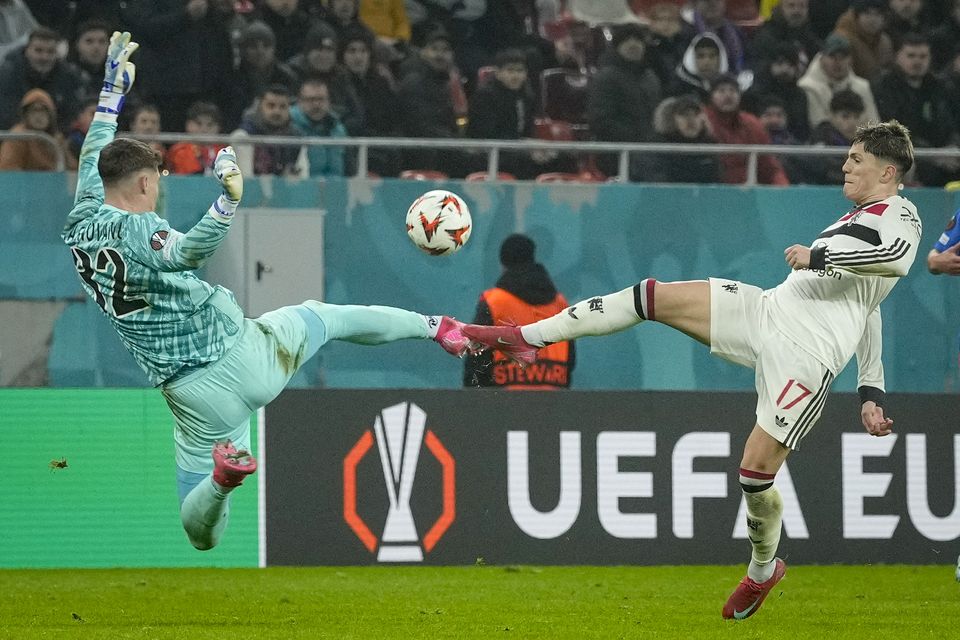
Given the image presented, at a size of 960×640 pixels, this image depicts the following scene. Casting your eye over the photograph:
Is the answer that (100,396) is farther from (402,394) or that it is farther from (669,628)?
(669,628)

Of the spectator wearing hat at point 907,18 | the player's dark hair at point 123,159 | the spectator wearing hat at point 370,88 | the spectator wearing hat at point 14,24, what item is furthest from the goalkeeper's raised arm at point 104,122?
the spectator wearing hat at point 907,18

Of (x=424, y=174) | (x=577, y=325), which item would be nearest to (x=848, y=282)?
(x=577, y=325)

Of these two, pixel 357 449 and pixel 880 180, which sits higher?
pixel 880 180

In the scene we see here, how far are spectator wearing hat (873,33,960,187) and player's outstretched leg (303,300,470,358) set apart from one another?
7.08m

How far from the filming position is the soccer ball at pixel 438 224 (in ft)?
25.2

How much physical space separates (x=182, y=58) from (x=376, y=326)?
5.83 m

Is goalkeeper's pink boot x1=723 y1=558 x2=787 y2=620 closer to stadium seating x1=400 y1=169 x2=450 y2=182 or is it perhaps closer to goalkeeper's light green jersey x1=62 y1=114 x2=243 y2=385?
goalkeeper's light green jersey x1=62 y1=114 x2=243 y2=385

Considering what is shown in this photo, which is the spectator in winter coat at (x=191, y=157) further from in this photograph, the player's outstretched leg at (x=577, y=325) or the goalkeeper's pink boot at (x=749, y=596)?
the goalkeeper's pink boot at (x=749, y=596)

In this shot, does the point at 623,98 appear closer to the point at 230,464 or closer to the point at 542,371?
the point at 542,371

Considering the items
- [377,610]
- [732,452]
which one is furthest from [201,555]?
[732,452]

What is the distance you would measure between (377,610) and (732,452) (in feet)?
11.3

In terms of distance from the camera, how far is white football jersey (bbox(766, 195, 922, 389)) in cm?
689

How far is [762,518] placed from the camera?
736 centimetres

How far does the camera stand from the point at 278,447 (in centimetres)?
1012
